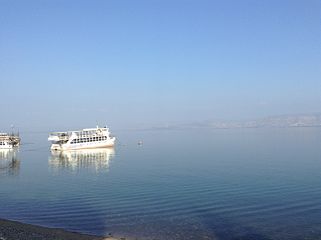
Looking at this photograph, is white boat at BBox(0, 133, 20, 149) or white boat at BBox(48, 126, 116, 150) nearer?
white boat at BBox(48, 126, 116, 150)

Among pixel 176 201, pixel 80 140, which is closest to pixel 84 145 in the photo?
pixel 80 140

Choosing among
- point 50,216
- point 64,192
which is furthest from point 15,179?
point 50,216

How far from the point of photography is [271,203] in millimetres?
38625

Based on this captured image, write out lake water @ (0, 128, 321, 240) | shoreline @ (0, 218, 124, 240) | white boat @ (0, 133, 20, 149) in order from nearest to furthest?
shoreline @ (0, 218, 124, 240) → lake water @ (0, 128, 321, 240) → white boat @ (0, 133, 20, 149)

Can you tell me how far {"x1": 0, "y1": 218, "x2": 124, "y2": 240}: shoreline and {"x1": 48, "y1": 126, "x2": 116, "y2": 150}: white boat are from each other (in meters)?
101

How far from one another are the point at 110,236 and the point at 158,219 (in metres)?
5.98

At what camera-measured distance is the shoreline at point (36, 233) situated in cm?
2491

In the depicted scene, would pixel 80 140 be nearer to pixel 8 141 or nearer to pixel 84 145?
pixel 84 145

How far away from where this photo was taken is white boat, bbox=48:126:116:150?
129250mm

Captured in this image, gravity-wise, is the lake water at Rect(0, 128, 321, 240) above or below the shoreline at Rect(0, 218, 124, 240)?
below

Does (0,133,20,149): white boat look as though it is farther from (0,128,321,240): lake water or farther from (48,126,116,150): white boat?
(0,128,321,240): lake water

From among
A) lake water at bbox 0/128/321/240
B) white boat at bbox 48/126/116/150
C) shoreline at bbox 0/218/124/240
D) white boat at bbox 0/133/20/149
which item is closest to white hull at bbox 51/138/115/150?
white boat at bbox 48/126/116/150

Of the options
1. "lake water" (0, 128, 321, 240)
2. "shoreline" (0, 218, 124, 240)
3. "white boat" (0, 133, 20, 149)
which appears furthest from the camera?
"white boat" (0, 133, 20, 149)

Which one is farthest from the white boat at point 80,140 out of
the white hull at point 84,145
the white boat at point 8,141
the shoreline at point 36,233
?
the shoreline at point 36,233
